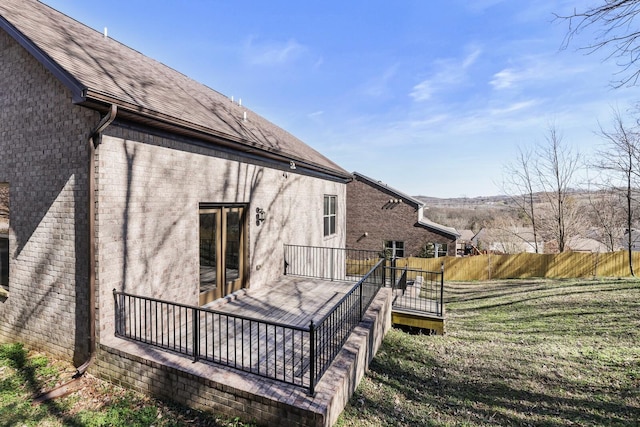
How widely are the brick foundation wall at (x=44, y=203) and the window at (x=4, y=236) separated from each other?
21 centimetres

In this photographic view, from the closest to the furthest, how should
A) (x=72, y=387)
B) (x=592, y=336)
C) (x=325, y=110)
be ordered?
1. (x=72, y=387)
2. (x=592, y=336)
3. (x=325, y=110)

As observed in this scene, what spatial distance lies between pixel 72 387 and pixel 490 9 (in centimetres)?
1204

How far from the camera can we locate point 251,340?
475 centimetres

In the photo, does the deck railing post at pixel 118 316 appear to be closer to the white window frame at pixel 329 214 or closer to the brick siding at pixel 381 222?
the white window frame at pixel 329 214

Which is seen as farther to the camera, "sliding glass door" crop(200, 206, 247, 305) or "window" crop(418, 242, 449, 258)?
"window" crop(418, 242, 449, 258)

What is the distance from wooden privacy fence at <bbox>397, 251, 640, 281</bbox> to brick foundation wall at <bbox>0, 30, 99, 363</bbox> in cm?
1281

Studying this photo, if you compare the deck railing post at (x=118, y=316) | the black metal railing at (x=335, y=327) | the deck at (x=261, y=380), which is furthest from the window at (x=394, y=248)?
the deck railing post at (x=118, y=316)

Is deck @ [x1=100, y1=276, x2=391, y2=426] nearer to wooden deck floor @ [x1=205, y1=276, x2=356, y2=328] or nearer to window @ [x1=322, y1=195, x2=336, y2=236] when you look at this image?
wooden deck floor @ [x1=205, y1=276, x2=356, y2=328]

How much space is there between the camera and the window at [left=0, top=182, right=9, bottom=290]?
5512 millimetres

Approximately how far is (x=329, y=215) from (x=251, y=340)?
986cm

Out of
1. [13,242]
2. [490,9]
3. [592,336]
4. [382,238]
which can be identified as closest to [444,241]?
[382,238]

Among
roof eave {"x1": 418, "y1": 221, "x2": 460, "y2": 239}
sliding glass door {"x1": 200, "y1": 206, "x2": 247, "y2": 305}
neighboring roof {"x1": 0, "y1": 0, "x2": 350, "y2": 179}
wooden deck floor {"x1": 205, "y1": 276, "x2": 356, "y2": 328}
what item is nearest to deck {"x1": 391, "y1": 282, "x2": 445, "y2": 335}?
wooden deck floor {"x1": 205, "y1": 276, "x2": 356, "y2": 328}

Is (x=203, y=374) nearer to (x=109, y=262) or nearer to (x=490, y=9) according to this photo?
(x=109, y=262)

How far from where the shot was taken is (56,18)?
6828 millimetres
